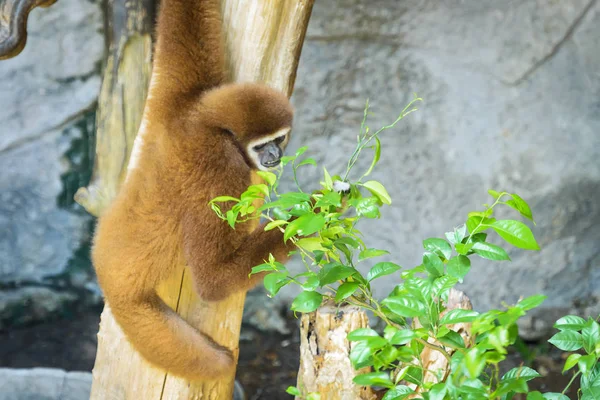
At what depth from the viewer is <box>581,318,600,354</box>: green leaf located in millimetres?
1279

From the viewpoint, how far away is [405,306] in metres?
1.18

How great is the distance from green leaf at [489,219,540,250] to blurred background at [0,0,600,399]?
3.17 meters

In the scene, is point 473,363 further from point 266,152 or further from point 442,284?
point 266,152

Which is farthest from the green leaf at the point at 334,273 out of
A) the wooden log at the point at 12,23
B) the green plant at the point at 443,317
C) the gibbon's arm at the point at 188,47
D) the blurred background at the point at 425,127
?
the blurred background at the point at 425,127

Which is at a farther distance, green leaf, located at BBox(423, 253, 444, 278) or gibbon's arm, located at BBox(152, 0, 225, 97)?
gibbon's arm, located at BBox(152, 0, 225, 97)

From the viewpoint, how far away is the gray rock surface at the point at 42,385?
3.19m

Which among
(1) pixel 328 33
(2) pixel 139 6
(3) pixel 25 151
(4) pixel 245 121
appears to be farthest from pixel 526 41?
(3) pixel 25 151

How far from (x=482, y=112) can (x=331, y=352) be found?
9.38 ft

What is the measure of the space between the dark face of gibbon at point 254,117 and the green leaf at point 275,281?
679mm

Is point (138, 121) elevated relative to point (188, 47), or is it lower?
lower

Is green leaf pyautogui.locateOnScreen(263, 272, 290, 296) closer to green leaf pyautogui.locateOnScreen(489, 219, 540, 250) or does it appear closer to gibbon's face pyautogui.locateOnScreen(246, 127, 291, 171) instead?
green leaf pyautogui.locateOnScreen(489, 219, 540, 250)

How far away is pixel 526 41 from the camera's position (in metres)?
4.27

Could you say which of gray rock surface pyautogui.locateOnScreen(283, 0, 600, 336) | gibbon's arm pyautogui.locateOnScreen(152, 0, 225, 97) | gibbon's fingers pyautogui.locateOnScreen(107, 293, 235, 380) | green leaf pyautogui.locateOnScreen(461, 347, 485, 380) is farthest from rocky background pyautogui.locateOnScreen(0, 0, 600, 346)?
green leaf pyautogui.locateOnScreen(461, 347, 485, 380)

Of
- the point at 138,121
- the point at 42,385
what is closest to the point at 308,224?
the point at 138,121
